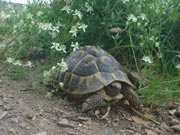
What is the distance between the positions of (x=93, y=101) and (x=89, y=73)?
0.21 m

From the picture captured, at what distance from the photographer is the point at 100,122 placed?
2332 mm

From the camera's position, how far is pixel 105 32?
320 cm

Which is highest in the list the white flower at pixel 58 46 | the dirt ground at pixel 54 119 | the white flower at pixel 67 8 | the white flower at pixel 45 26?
the white flower at pixel 67 8

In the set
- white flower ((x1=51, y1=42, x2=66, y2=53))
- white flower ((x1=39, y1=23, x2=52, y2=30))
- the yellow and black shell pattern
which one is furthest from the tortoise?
white flower ((x1=39, y1=23, x2=52, y2=30))

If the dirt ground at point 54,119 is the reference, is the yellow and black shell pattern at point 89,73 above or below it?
above

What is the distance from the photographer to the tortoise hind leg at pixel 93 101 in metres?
2.36

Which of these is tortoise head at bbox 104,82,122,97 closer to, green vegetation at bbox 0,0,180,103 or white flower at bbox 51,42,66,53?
green vegetation at bbox 0,0,180,103

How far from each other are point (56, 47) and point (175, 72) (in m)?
1.04

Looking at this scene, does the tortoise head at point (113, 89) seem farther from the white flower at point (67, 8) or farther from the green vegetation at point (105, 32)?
the white flower at point (67, 8)

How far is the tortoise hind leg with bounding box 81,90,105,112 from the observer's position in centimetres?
236

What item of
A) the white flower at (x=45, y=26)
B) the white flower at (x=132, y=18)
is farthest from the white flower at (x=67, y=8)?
the white flower at (x=132, y=18)

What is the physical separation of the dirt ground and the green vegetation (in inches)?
11.1

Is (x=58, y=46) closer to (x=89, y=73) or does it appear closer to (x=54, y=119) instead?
(x=89, y=73)

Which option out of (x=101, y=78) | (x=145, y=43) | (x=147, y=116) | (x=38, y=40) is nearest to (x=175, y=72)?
(x=145, y=43)
